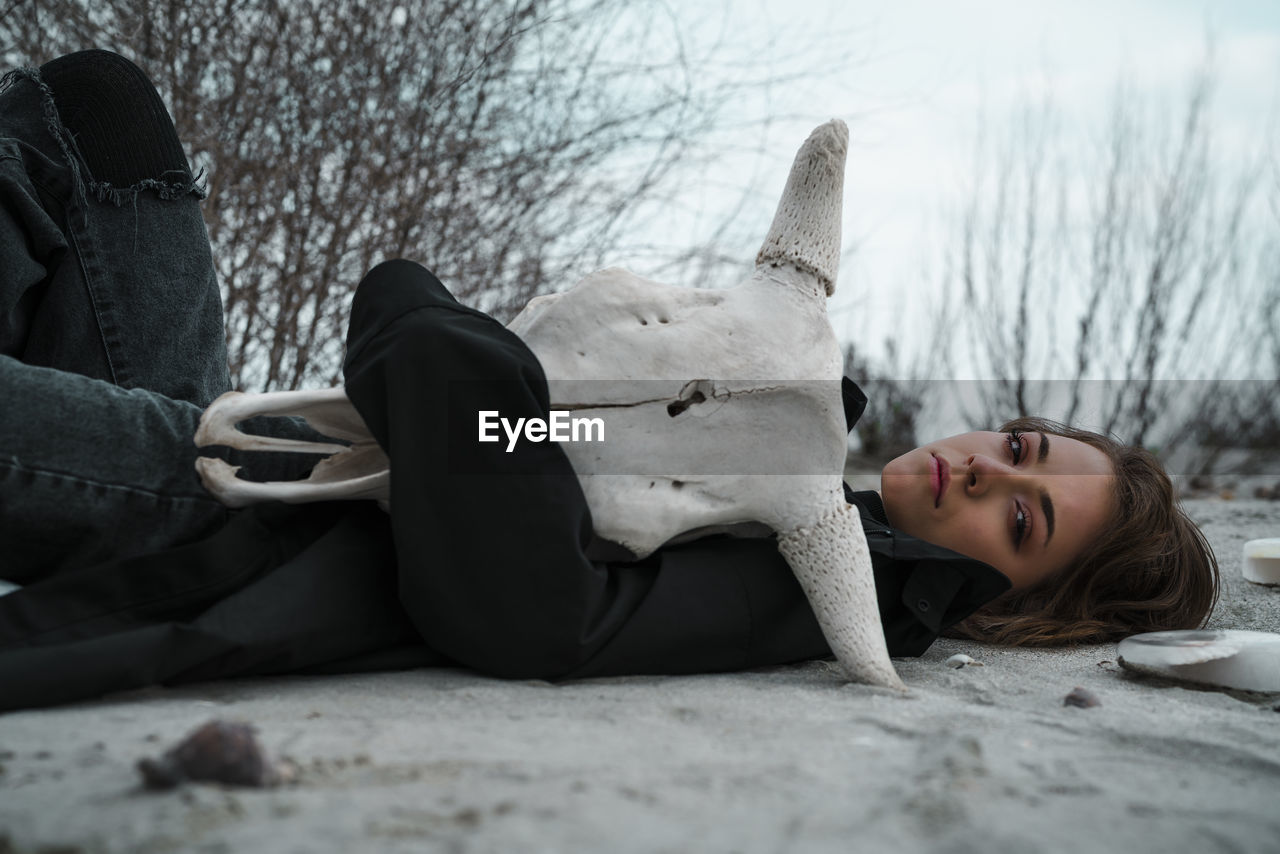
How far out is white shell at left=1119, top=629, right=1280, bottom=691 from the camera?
1.73 metres

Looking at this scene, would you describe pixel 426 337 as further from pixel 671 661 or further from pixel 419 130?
pixel 419 130

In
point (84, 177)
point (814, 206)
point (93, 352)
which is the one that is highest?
point (84, 177)

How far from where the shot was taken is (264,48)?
3.48 metres

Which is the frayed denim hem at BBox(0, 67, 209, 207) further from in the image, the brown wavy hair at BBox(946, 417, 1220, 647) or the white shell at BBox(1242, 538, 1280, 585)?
the white shell at BBox(1242, 538, 1280, 585)

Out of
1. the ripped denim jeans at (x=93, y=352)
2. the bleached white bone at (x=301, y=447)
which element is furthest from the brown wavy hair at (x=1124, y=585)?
the ripped denim jeans at (x=93, y=352)

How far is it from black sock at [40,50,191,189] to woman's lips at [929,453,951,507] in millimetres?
1734

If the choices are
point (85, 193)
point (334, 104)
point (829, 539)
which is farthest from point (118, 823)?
point (334, 104)

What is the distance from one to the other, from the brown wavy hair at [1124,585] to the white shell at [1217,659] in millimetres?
328

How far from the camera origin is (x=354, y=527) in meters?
1.64

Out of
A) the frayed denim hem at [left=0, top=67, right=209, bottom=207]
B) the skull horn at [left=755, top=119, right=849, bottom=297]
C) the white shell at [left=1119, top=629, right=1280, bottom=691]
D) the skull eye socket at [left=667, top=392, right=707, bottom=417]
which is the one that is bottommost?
the white shell at [left=1119, top=629, right=1280, bottom=691]

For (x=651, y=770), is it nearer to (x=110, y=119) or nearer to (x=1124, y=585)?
(x=1124, y=585)

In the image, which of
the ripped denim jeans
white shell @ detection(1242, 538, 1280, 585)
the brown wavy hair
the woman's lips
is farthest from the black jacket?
white shell @ detection(1242, 538, 1280, 585)

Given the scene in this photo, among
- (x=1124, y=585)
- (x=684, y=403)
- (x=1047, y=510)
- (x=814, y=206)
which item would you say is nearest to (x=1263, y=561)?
(x=1124, y=585)

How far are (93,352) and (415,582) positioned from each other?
98 cm
